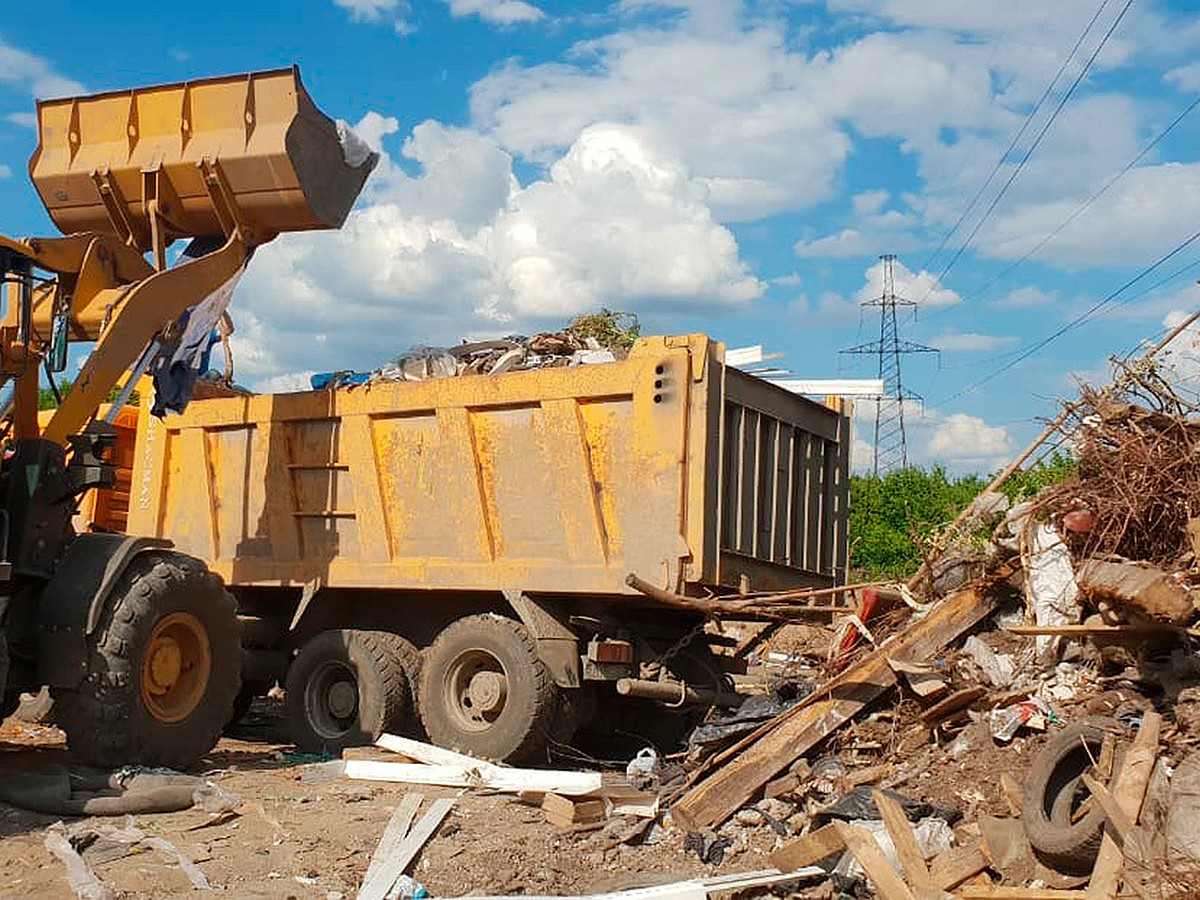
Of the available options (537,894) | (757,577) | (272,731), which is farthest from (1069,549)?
(272,731)

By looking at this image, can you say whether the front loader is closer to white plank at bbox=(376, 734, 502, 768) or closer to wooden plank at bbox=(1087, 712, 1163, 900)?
white plank at bbox=(376, 734, 502, 768)

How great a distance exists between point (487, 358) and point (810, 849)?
4.50m

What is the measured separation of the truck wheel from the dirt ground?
76 centimetres

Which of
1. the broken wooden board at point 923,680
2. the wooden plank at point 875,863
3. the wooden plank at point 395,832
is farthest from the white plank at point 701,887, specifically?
the broken wooden board at point 923,680

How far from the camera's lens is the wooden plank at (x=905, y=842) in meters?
5.42

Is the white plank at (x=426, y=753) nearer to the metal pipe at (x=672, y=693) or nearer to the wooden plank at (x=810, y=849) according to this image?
the metal pipe at (x=672, y=693)

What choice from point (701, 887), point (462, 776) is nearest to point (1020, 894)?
point (701, 887)

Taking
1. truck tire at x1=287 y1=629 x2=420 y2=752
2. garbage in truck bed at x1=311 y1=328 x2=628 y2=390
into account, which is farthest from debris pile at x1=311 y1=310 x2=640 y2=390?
truck tire at x1=287 y1=629 x2=420 y2=752

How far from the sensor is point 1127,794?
5.14 m

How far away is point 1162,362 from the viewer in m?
6.56

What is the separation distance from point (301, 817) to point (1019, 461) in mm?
4121

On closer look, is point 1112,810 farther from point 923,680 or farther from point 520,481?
point 520,481

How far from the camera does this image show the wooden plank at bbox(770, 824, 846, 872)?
574 centimetres

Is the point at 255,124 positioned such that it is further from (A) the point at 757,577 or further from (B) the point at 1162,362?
(B) the point at 1162,362
